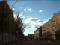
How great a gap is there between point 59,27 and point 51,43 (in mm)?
1479

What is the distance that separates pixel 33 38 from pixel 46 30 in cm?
132

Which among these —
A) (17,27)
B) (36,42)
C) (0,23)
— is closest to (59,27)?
(36,42)

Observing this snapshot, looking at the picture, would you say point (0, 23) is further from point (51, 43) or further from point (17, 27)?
point (17, 27)

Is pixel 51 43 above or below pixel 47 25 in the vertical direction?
below

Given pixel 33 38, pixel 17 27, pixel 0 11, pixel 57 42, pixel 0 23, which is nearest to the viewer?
pixel 0 11

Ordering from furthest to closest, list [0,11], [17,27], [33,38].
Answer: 1. [17,27]
2. [33,38]
3. [0,11]

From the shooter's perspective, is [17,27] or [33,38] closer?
[33,38]

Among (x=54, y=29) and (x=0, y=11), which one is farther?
(x=54, y=29)

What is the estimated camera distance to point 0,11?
50.4 ft

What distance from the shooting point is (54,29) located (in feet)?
62.6

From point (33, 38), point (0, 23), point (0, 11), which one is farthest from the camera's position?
point (33, 38)

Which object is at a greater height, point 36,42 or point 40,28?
point 40,28

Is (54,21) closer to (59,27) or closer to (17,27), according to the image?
(59,27)

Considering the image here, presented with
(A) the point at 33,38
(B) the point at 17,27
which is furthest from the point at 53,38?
(B) the point at 17,27
